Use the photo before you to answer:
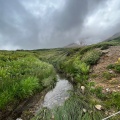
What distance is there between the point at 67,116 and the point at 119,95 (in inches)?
111

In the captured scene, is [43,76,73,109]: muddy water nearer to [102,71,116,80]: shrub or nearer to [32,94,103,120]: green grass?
[32,94,103,120]: green grass

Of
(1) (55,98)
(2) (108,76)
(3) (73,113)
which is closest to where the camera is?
(3) (73,113)

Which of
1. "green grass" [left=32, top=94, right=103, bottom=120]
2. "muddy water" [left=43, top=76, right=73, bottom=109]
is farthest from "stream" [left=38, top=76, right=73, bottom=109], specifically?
"green grass" [left=32, top=94, right=103, bottom=120]

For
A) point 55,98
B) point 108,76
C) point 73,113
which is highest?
point 108,76

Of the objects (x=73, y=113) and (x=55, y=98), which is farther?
(x=55, y=98)

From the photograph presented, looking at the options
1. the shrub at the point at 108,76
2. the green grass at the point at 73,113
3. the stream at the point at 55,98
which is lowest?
the stream at the point at 55,98

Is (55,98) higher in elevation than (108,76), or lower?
lower

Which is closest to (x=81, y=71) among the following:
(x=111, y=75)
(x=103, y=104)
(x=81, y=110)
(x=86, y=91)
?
(x=111, y=75)

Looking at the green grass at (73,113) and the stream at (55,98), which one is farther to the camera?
the stream at (55,98)

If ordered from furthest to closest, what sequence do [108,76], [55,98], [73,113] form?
1. [108,76]
2. [55,98]
3. [73,113]

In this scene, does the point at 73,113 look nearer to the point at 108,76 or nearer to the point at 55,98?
the point at 55,98

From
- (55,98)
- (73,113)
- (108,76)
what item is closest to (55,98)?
(55,98)

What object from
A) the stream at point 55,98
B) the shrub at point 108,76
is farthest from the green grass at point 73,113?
the shrub at point 108,76

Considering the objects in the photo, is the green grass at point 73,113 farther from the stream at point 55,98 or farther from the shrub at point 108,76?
the shrub at point 108,76
